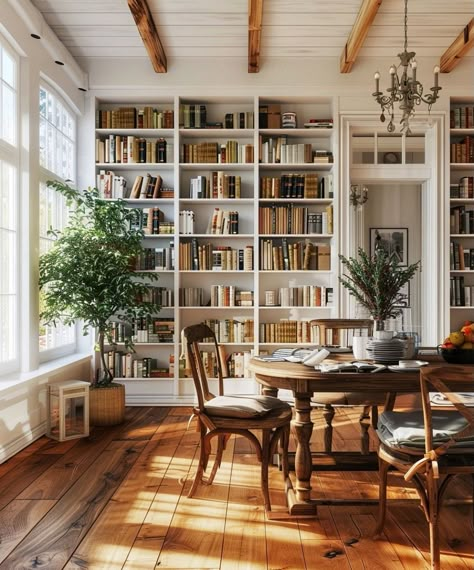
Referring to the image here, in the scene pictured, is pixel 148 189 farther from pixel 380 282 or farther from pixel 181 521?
pixel 181 521

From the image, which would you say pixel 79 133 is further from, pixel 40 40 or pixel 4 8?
pixel 4 8

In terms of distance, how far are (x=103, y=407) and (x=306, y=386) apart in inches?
108

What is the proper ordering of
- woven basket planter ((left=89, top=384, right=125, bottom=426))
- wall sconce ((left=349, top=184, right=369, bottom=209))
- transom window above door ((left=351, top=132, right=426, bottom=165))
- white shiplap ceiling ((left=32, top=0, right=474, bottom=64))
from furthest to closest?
wall sconce ((left=349, top=184, right=369, bottom=209)) < transom window above door ((left=351, top=132, right=426, bottom=165)) < woven basket planter ((left=89, top=384, right=125, bottom=426)) < white shiplap ceiling ((left=32, top=0, right=474, bottom=64))

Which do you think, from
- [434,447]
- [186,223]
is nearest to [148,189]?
[186,223]

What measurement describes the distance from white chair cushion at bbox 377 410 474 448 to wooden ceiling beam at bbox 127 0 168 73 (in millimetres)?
3611

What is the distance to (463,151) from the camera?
20.6ft

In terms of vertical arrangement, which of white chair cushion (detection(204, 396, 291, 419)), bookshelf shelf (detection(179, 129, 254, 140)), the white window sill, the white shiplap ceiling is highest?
the white shiplap ceiling

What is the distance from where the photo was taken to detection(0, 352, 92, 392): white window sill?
4383 mm

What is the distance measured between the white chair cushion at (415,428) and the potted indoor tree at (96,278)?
3.01m

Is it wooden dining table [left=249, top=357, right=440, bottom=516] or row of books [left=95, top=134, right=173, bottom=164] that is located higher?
row of books [left=95, top=134, right=173, bottom=164]

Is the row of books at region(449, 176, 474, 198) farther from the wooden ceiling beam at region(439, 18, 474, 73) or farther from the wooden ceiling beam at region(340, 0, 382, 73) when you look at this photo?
the wooden ceiling beam at region(340, 0, 382, 73)

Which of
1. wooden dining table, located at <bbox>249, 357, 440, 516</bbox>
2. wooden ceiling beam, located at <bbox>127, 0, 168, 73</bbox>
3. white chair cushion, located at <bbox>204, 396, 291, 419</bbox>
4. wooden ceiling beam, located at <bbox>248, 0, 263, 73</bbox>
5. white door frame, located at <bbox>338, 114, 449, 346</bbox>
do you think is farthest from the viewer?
white door frame, located at <bbox>338, 114, 449, 346</bbox>

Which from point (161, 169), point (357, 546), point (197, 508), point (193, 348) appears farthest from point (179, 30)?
point (357, 546)

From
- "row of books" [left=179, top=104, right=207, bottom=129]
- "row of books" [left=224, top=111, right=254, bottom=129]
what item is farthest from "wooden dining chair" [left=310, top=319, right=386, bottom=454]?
"row of books" [left=179, top=104, right=207, bottom=129]
